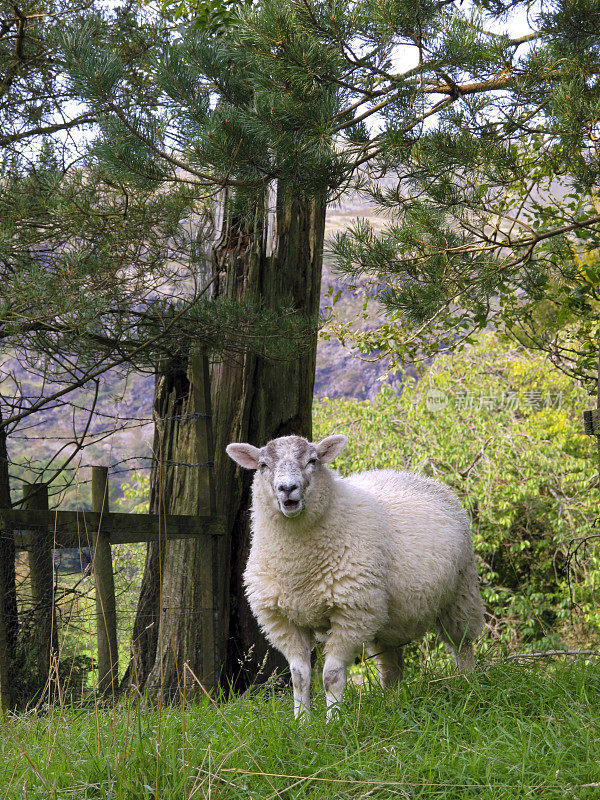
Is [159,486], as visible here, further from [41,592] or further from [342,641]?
[342,641]

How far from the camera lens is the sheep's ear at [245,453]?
12.8 ft

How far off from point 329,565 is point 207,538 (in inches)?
53.1

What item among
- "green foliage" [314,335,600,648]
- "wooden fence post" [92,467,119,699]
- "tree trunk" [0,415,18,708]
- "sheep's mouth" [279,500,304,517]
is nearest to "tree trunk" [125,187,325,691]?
"wooden fence post" [92,467,119,699]

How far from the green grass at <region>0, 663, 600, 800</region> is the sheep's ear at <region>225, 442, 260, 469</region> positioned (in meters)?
1.18

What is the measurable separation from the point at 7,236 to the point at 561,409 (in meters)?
10.5

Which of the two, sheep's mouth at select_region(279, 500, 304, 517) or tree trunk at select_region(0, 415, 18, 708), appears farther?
tree trunk at select_region(0, 415, 18, 708)

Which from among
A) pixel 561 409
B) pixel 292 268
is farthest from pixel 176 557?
pixel 561 409

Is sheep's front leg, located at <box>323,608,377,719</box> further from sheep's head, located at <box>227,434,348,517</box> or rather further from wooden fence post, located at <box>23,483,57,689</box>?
wooden fence post, located at <box>23,483,57,689</box>

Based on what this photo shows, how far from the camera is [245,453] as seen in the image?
392cm

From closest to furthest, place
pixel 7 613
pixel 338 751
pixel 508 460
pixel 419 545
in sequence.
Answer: pixel 338 751 < pixel 7 613 < pixel 419 545 < pixel 508 460

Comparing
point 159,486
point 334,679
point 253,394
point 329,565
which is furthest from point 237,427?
point 334,679

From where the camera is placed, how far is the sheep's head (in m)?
3.52

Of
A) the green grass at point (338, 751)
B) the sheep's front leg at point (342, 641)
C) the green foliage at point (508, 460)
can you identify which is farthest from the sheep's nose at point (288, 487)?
the green foliage at point (508, 460)

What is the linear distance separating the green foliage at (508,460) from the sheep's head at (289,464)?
6813 mm
